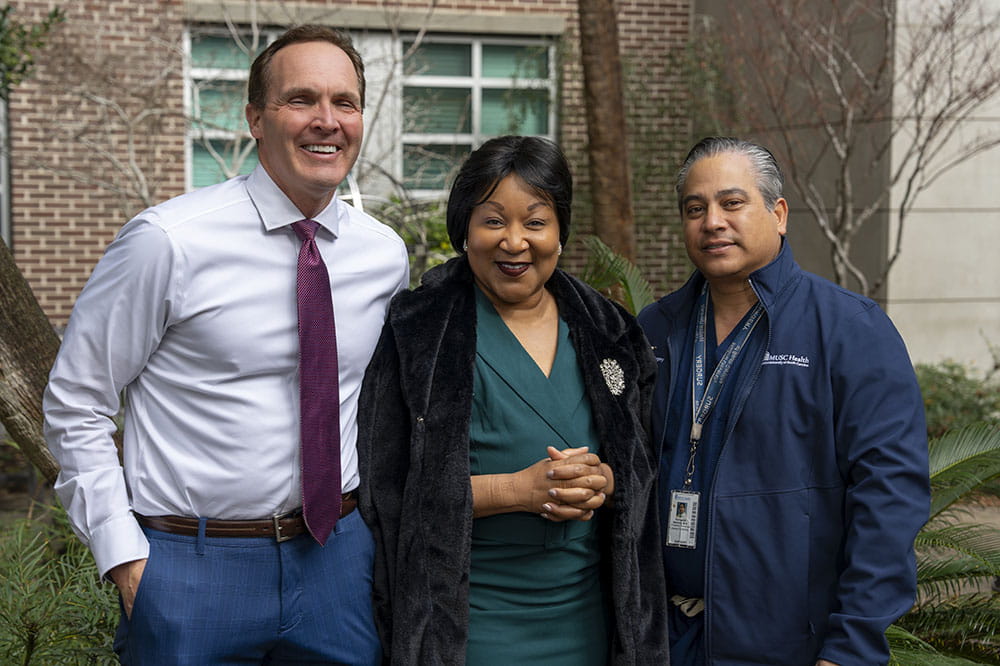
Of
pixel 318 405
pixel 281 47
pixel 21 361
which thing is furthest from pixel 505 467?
pixel 21 361

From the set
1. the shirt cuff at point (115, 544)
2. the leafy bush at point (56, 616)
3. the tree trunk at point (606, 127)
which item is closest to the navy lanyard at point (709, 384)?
the shirt cuff at point (115, 544)

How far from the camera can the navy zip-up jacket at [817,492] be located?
228 centimetres

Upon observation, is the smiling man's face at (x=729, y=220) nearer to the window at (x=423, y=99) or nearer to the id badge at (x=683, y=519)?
the id badge at (x=683, y=519)

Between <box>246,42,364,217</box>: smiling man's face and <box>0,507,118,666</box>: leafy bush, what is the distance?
1.92 metres

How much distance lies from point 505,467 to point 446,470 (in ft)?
0.50

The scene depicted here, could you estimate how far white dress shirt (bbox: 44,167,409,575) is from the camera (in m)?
2.29

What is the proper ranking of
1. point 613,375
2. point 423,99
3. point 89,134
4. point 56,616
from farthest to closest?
point 423,99 < point 89,134 < point 56,616 < point 613,375

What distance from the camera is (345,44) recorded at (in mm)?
2535

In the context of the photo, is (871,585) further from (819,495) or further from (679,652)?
(679,652)

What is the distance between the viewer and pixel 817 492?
94.2 inches

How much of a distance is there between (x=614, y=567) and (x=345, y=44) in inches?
58.7

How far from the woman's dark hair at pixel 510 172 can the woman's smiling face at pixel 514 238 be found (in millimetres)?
18

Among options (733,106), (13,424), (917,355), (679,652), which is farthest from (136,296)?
(733,106)

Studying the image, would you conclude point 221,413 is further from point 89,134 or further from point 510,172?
point 89,134
